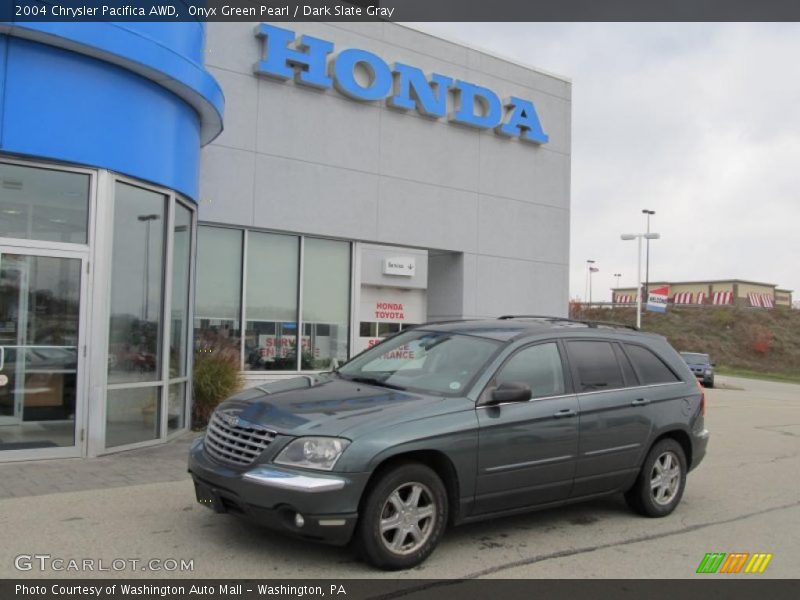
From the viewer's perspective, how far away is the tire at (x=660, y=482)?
666 cm

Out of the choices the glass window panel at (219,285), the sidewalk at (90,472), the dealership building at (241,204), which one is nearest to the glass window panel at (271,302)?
the dealership building at (241,204)

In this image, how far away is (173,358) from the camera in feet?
31.6

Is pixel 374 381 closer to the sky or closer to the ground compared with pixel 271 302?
closer to the ground

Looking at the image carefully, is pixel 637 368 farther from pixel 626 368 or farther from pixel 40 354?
pixel 40 354

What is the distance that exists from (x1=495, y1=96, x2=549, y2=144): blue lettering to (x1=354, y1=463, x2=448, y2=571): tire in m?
12.2

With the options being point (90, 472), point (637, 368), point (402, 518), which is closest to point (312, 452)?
point (402, 518)

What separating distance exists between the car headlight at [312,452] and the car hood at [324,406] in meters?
0.05

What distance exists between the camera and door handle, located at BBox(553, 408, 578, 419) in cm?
592

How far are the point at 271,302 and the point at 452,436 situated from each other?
27.4 ft

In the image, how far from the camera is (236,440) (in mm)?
5137

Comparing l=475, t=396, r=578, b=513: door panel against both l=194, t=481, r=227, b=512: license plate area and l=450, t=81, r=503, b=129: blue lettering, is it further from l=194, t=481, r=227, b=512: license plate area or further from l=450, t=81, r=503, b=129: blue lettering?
l=450, t=81, r=503, b=129: blue lettering

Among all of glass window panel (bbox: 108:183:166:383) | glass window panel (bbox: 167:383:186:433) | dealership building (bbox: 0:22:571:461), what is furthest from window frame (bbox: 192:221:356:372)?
glass window panel (bbox: 108:183:166:383)

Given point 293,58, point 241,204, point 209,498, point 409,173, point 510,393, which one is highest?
point 293,58

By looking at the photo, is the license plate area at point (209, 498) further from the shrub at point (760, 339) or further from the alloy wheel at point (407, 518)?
the shrub at point (760, 339)
